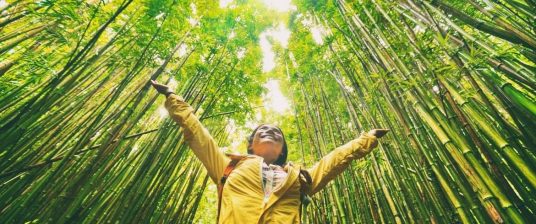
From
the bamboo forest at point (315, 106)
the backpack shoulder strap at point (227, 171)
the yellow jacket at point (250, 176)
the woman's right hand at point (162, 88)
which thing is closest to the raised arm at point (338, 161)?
the yellow jacket at point (250, 176)

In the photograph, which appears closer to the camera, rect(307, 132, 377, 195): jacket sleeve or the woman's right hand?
the woman's right hand

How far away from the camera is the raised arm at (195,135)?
1766mm

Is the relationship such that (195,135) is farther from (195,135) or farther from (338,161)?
(338,161)

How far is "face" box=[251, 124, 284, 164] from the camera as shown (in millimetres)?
2260

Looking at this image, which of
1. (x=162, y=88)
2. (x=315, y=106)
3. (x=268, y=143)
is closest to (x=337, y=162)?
(x=268, y=143)

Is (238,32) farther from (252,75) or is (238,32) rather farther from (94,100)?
(94,100)

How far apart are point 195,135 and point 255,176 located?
17.0 inches

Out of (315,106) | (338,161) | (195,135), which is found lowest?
(195,135)

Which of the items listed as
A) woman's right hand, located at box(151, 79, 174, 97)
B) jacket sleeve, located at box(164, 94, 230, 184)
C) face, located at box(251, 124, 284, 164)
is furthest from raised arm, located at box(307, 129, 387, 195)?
woman's right hand, located at box(151, 79, 174, 97)

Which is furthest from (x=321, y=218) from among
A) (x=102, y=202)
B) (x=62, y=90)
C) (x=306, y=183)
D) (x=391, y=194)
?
(x=62, y=90)

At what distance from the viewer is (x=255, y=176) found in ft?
5.80

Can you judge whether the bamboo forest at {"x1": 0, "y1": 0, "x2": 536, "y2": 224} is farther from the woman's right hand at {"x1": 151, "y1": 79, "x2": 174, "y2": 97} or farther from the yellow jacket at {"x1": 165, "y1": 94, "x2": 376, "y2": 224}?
the yellow jacket at {"x1": 165, "y1": 94, "x2": 376, "y2": 224}

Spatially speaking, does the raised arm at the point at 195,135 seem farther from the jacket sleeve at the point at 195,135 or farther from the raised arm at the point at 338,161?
the raised arm at the point at 338,161

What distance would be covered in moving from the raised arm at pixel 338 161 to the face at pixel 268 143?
395 millimetres
